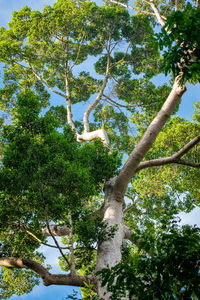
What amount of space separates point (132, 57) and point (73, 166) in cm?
1267

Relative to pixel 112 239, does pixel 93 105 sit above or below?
above

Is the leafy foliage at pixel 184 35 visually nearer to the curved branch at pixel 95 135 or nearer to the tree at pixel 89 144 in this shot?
the tree at pixel 89 144

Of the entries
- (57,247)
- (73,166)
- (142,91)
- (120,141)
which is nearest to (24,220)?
(57,247)

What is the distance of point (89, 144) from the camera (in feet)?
31.1

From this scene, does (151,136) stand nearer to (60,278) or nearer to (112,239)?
(112,239)

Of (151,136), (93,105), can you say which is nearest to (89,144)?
(151,136)

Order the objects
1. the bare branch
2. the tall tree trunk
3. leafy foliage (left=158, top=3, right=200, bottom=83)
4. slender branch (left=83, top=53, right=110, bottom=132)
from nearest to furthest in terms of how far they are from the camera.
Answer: leafy foliage (left=158, top=3, right=200, bottom=83) < the tall tree trunk < the bare branch < slender branch (left=83, top=53, right=110, bottom=132)

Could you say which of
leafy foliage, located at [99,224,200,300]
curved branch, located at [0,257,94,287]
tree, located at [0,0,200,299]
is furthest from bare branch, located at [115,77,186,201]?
leafy foliage, located at [99,224,200,300]

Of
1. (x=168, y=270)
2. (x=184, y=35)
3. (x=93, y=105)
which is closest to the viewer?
(x=168, y=270)

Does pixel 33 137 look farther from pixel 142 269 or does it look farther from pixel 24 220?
pixel 142 269

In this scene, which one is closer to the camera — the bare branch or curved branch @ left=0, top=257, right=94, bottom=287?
curved branch @ left=0, top=257, right=94, bottom=287

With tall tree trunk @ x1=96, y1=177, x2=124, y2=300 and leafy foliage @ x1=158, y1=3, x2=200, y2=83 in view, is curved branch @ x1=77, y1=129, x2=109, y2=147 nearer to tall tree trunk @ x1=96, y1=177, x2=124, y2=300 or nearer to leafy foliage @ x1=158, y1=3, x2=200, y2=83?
tall tree trunk @ x1=96, y1=177, x2=124, y2=300

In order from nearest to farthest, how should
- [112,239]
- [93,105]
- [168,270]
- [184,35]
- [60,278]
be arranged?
[168,270] < [184,35] < [60,278] < [112,239] < [93,105]

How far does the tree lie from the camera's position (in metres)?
6.75
